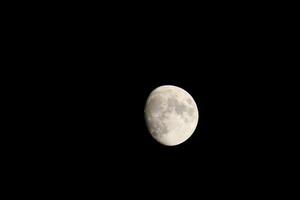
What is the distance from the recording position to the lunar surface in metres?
3.70

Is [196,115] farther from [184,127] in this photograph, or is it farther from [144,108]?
[144,108]

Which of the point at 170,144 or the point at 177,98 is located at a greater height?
the point at 177,98

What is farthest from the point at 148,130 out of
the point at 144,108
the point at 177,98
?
the point at 177,98

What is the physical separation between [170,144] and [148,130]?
30cm

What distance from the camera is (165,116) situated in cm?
370

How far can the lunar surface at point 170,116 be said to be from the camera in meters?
3.70

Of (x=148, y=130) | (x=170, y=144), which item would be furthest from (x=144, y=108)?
(x=170, y=144)

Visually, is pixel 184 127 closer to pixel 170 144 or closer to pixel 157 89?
pixel 170 144

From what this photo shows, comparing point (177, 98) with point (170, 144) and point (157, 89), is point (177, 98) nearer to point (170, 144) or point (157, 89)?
point (157, 89)

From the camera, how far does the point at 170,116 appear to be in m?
3.70

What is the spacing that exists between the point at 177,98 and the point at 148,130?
49 cm

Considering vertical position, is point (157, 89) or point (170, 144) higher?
point (157, 89)

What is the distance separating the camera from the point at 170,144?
12.5 ft

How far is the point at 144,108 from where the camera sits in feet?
12.7
